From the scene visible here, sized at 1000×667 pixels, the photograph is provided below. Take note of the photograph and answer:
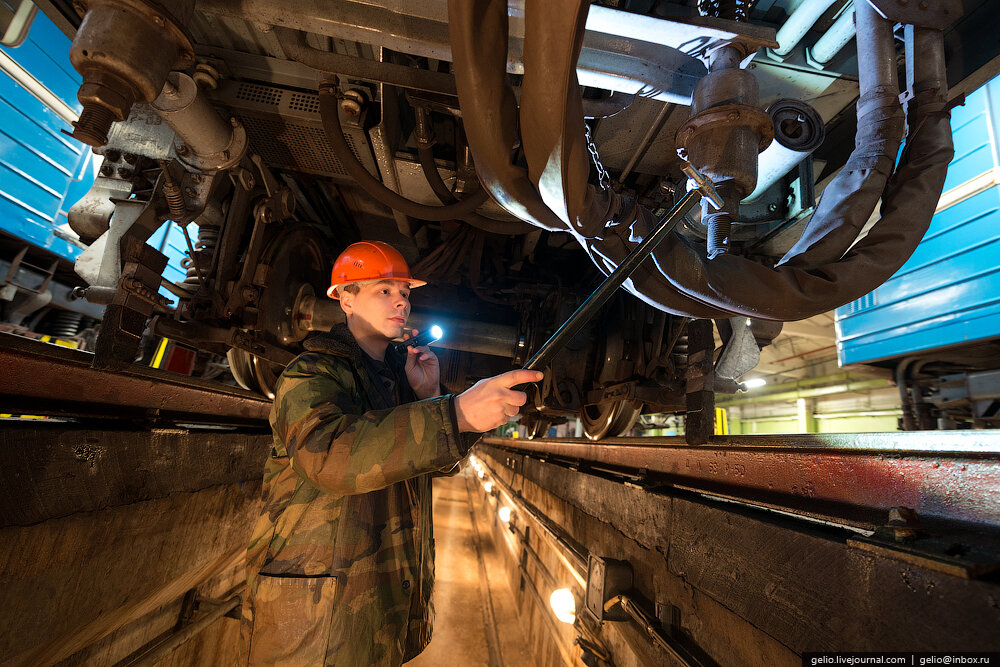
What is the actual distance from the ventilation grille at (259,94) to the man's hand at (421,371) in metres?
1.89

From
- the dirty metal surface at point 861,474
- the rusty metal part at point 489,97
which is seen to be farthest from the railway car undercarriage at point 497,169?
the dirty metal surface at point 861,474

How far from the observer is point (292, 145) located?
2869mm

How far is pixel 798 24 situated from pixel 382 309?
231 centimetres

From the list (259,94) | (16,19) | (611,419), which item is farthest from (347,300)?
(611,419)

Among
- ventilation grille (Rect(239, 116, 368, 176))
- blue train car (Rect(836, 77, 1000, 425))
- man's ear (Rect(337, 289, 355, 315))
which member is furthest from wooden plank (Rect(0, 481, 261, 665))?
blue train car (Rect(836, 77, 1000, 425))

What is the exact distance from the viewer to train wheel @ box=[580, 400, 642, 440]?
14.0 feet

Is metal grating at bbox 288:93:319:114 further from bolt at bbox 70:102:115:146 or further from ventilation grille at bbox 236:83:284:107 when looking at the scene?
bolt at bbox 70:102:115:146

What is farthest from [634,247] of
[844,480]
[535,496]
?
[535,496]

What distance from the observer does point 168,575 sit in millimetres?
2252

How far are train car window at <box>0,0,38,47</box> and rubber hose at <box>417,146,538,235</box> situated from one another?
225 cm

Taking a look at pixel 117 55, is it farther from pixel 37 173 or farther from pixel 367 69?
pixel 37 173

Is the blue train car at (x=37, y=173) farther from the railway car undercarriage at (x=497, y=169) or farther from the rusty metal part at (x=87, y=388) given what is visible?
the rusty metal part at (x=87, y=388)

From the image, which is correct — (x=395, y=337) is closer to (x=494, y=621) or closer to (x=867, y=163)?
(x=867, y=163)

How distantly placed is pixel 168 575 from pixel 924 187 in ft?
12.9
